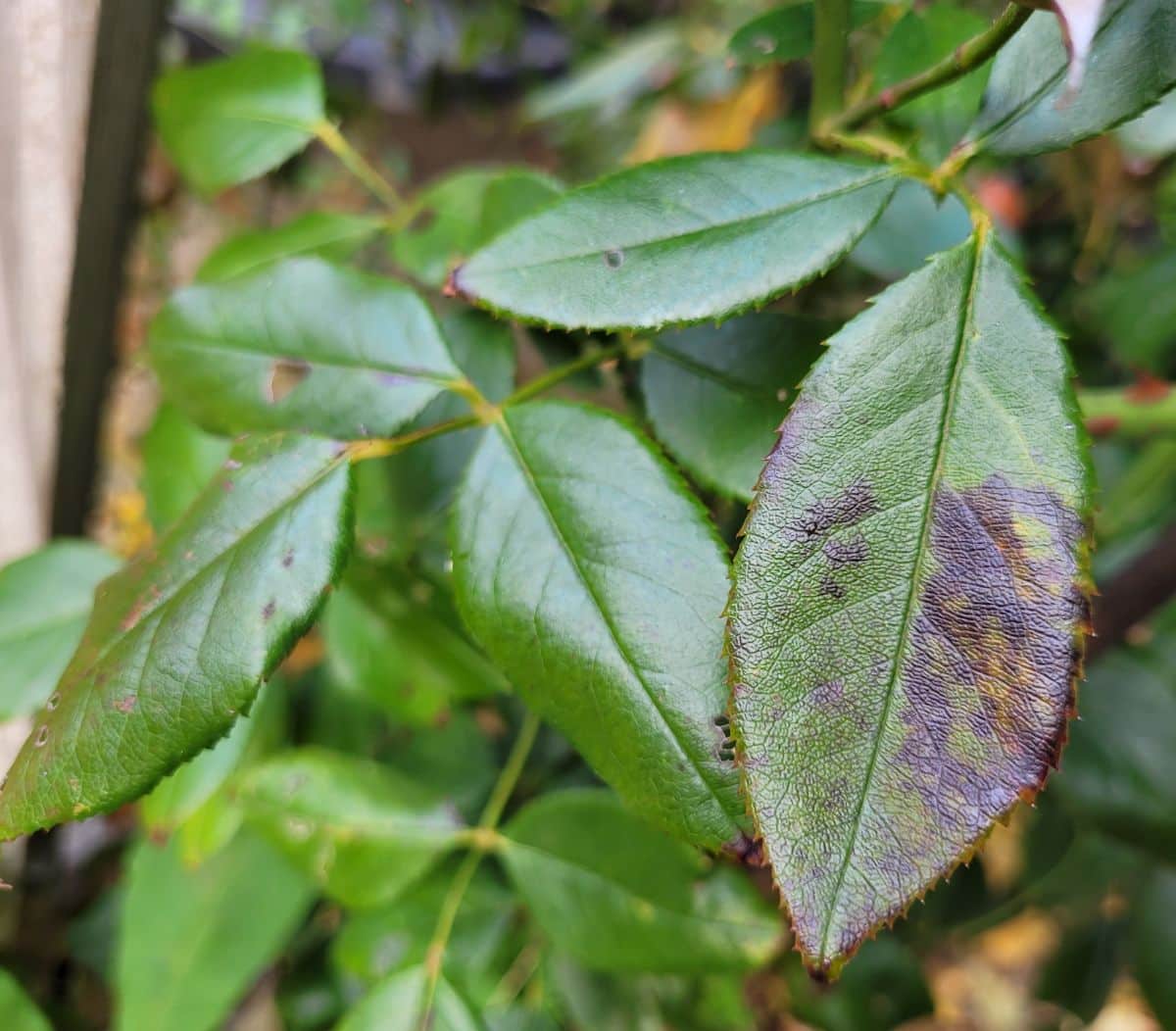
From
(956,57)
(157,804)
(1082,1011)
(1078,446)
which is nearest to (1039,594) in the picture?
(1078,446)

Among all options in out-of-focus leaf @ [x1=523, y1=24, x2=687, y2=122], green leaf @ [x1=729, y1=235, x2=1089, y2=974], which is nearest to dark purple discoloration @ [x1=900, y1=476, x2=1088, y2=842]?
green leaf @ [x1=729, y1=235, x2=1089, y2=974]

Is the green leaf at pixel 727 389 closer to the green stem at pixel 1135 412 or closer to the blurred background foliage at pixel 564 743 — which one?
the blurred background foliage at pixel 564 743

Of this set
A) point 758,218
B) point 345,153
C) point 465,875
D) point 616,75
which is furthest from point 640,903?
point 616,75

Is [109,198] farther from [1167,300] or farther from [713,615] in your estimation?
[1167,300]

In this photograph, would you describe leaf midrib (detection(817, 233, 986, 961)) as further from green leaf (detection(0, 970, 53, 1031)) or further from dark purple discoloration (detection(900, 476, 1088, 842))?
green leaf (detection(0, 970, 53, 1031))

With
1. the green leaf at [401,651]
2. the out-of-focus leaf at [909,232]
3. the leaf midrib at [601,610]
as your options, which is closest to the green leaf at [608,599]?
the leaf midrib at [601,610]
